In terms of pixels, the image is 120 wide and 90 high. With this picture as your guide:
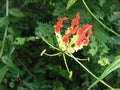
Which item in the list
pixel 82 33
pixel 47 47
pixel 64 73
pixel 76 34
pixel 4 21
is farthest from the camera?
pixel 47 47

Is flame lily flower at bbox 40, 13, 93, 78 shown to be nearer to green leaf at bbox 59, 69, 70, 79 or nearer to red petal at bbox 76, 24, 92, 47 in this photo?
red petal at bbox 76, 24, 92, 47

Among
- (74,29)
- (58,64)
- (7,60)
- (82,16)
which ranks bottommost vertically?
(58,64)

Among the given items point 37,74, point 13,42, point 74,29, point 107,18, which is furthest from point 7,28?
point 74,29

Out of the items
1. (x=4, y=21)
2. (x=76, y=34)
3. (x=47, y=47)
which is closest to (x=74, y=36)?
(x=76, y=34)

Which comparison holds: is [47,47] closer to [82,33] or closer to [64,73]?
[64,73]

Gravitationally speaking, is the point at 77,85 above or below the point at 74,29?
below

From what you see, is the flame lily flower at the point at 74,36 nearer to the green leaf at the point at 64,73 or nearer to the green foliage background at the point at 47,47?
the green foliage background at the point at 47,47

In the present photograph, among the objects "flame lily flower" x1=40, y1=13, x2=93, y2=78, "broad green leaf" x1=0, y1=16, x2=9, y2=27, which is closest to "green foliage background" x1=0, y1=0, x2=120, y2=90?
"broad green leaf" x1=0, y1=16, x2=9, y2=27

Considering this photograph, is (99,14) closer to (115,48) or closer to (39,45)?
(115,48)

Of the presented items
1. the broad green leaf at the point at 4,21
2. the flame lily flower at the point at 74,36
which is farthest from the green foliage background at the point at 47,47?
the flame lily flower at the point at 74,36
